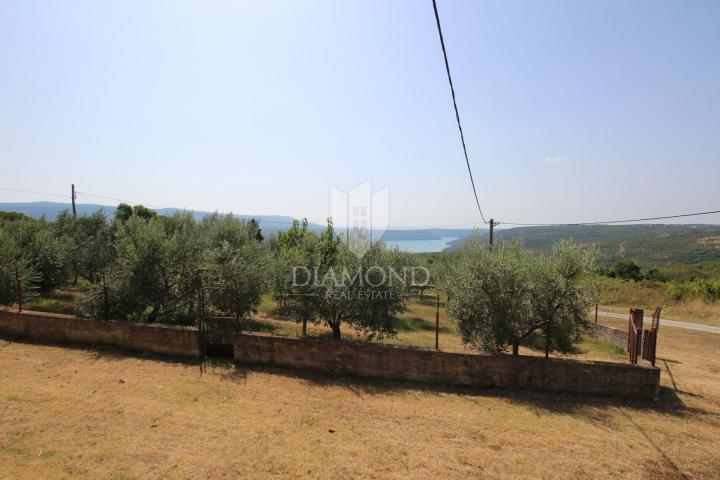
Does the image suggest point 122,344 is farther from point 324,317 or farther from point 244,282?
point 324,317

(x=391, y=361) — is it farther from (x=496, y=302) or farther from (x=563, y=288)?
(x=563, y=288)

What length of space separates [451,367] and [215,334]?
5608 millimetres

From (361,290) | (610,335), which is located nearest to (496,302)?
→ (361,290)

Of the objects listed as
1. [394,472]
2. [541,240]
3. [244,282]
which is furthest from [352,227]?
[541,240]

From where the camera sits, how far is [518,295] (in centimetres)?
777

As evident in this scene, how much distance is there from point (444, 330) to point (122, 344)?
11.4 meters

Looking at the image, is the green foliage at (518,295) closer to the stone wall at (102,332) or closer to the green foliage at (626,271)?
the stone wall at (102,332)

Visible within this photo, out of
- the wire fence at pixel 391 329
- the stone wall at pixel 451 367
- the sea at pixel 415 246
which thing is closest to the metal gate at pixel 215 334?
the stone wall at pixel 451 367

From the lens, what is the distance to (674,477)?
423 cm

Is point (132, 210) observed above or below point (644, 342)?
above

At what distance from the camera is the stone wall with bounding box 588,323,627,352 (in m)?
12.1

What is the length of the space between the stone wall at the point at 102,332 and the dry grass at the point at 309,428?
1.91 ft

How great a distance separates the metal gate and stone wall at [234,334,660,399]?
381 millimetres

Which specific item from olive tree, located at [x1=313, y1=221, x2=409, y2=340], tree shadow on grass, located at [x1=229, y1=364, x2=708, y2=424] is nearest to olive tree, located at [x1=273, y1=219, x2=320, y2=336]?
olive tree, located at [x1=313, y1=221, x2=409, y2=340]
